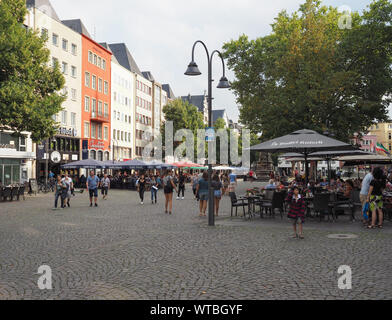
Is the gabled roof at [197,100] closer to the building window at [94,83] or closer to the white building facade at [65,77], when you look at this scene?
the building window at [94,83]

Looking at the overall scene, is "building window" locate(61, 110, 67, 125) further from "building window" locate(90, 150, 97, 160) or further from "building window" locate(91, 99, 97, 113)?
"building window" locate(90, 150, 97, 160)

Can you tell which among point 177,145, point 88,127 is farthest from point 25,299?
point 177,145

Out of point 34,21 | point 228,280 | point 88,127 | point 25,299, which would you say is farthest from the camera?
point 88,127

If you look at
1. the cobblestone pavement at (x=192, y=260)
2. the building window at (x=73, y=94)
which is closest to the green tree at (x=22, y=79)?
the cobblestone pavement at (x=192, y=260)

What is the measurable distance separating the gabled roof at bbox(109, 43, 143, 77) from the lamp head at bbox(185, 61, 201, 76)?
2342 inches

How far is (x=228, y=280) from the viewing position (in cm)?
643

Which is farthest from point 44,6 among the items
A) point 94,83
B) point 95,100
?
point 95,100

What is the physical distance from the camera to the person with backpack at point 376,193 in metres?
11.9

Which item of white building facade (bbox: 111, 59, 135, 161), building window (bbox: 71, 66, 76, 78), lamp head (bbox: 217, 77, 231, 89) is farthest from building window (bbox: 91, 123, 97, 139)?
lamp head (bbox: 217, 77, 231, 89)

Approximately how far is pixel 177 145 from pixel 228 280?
6264cm

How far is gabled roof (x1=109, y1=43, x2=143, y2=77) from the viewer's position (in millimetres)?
71656

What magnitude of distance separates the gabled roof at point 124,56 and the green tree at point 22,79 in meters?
45.2

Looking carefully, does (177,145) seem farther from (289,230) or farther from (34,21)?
(289,230)

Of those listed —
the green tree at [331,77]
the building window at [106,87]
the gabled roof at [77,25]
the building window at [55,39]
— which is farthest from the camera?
the building window at [106,87]
